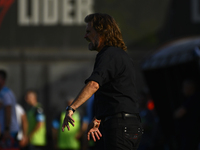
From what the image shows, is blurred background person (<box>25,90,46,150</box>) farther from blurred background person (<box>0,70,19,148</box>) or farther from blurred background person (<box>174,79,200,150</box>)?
blurred background person (<box>174,79,200,150</box>)

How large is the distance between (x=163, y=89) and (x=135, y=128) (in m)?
9.26

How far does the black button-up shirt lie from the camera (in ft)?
14.3

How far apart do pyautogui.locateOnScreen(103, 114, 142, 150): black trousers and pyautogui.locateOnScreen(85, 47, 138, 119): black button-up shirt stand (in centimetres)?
8

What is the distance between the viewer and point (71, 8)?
17.6 metres

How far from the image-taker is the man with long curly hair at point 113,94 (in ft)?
14.1

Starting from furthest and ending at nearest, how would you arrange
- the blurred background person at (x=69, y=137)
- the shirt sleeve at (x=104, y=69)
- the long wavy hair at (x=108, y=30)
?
the blurred background person at (x=69, y=137)
the long wavy hair at (x=108, y=30)
the shirt sleeve at (x=104, y=69)

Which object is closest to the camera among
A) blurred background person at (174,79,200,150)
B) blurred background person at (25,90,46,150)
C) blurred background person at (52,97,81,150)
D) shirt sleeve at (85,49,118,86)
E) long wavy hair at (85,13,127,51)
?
shirt sleeve at (85,49,118,86)

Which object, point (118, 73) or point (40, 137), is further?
point (40, 137)

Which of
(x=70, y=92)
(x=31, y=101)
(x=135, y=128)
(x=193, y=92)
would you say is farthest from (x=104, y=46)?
(x=70, y=92)

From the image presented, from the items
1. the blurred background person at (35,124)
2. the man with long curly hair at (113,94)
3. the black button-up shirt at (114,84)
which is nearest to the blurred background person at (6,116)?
the blurred background person at (35,124)

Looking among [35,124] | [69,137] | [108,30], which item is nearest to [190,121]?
[69,137]

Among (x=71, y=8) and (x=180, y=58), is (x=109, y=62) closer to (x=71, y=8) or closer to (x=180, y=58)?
(x=180, y=58)

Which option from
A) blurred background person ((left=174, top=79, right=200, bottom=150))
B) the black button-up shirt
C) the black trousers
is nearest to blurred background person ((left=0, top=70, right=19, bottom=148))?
blurred background person ((left=174, top=79, right=200, bottom=150))

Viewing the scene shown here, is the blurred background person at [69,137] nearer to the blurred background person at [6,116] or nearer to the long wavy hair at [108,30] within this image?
the blurred background person at [6,116]
